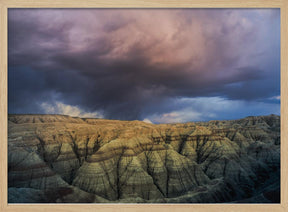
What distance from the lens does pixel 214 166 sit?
1087 centimetres

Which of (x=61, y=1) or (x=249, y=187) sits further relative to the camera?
(x=249, y=187)

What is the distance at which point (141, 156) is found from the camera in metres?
10.7

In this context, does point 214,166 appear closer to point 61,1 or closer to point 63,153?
point 63,153

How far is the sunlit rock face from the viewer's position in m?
6.76

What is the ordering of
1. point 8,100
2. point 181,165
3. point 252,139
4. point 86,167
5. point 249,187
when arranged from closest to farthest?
point 8,100 → point 249,187 → point 86,167 → point 181,165 → point 252,139

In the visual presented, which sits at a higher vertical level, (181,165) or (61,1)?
(61,1)

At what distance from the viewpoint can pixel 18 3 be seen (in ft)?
12.8

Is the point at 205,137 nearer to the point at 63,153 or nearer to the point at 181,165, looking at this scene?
the point at 181,165

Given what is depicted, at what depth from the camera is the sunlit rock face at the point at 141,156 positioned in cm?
676

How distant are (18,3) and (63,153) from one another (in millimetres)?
8682

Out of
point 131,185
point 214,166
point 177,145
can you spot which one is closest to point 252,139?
point 214,166
